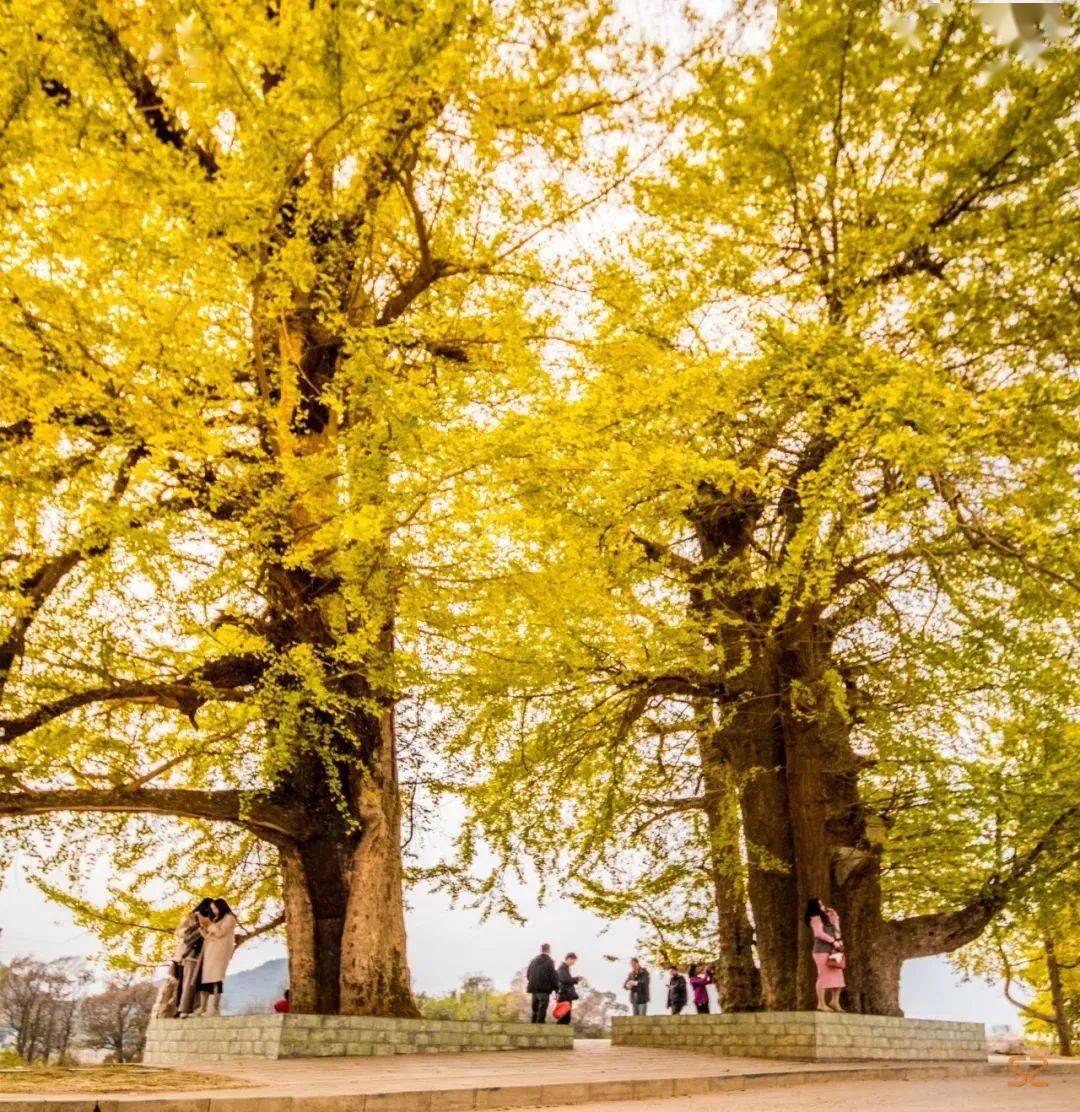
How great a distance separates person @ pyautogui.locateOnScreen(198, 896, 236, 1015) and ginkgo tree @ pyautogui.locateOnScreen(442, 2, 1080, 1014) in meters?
3.09

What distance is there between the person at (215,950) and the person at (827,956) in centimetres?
704

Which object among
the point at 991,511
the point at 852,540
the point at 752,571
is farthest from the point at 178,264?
the point at 752,571

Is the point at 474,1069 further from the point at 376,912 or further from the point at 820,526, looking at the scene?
the point at 820,526

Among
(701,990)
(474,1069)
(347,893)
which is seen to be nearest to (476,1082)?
(474,1069)

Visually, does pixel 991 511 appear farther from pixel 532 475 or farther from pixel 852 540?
pixel 532 475

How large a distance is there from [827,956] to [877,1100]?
15.4ft

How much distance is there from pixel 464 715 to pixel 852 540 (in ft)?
17.0

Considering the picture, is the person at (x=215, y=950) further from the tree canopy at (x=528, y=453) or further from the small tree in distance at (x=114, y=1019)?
the small tree in distance at (x=114, y=1019)

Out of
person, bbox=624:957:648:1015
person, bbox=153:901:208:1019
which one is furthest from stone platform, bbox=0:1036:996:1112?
person, bbox=624:957:648:1015

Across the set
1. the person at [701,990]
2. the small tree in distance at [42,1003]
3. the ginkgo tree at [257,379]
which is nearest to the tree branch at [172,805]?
the ginkgo tree at [257,379]

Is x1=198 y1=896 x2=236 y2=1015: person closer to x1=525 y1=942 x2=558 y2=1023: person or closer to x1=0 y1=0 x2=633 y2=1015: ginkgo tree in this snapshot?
x1=0 y1=0 x2=633 y2=1015: ginkgo tree

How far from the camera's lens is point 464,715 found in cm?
1239

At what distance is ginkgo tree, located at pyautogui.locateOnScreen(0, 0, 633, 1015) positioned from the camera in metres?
7.15

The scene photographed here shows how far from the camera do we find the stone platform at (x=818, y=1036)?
1054 cm
